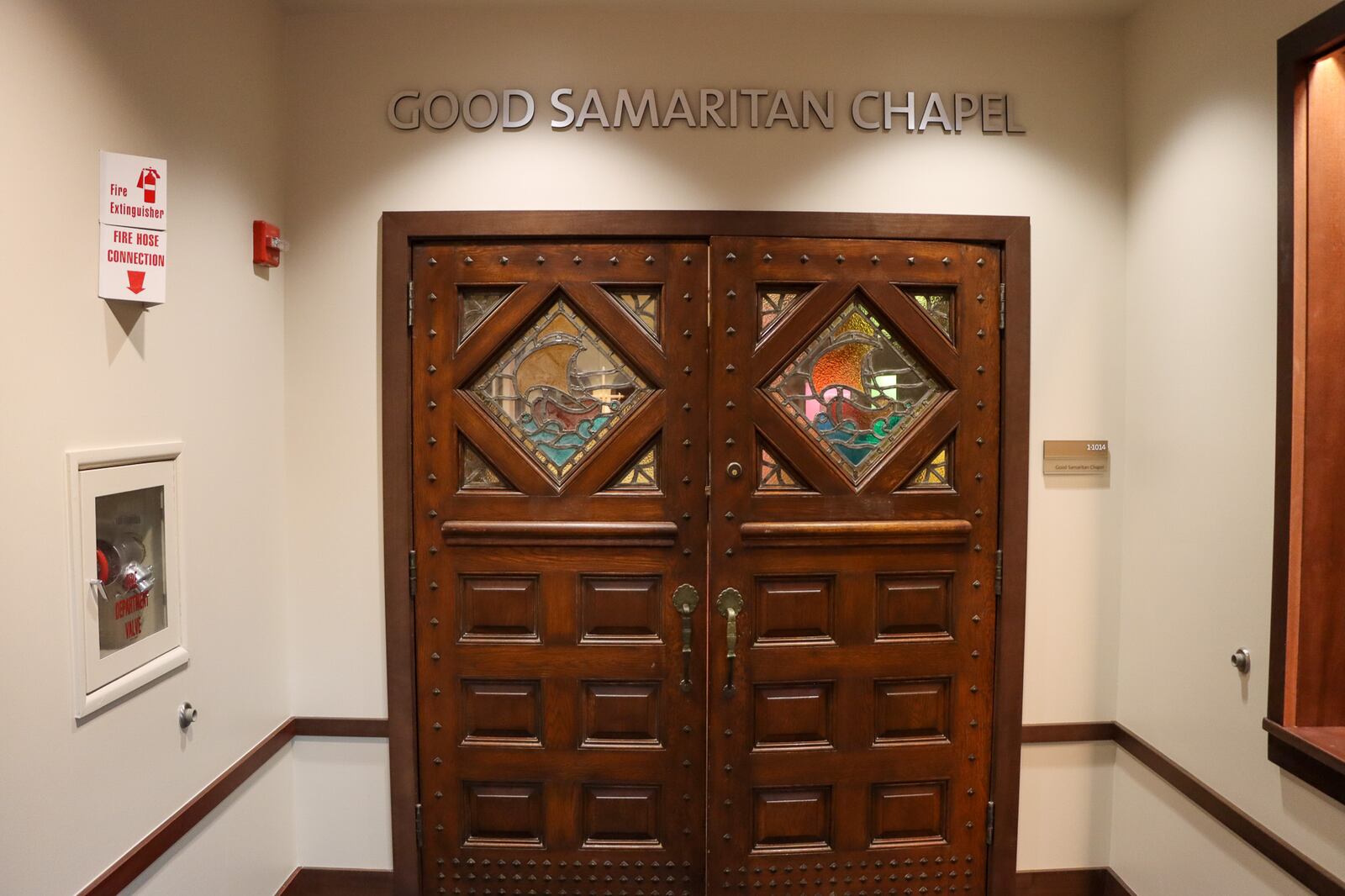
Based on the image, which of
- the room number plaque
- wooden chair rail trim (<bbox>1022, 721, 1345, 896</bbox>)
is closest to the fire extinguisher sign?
the room number plaque

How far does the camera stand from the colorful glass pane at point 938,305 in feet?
8.71

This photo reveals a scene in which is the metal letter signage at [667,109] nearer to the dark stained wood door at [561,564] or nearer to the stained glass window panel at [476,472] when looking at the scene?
the dark stained wood door at [561,564]

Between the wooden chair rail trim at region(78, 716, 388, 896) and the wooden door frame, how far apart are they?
18cm

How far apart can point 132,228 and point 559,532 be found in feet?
4.63

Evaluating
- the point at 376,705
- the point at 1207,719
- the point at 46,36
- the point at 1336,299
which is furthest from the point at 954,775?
the point at 46,36

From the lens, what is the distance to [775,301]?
8.61 ft

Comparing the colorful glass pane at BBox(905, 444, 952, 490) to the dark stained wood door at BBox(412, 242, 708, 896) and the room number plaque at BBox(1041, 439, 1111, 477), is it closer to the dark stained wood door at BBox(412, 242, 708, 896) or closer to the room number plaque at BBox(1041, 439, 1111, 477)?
the room number plaque at BBox(1041, 439, 1111, 477)

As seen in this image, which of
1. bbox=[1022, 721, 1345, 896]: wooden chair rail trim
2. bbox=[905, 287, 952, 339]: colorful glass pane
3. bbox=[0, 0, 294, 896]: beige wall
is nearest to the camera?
bbox=[0, 0, 294, 896]: beige wall

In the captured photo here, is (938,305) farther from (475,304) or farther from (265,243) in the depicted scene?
(265,243)

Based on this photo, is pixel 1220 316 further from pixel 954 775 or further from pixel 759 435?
pixel 954 775

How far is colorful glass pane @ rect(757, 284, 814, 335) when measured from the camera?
262cm

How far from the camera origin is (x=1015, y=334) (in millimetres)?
2645

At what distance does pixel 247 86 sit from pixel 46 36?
85 cm

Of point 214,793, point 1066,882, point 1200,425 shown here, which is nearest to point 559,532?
point 214,793
